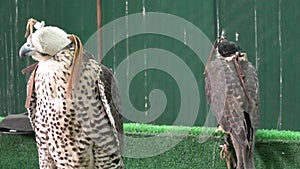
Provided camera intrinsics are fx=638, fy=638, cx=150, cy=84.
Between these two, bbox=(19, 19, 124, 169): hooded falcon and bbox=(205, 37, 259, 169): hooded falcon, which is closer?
bbox=(19, 19, 124, 169): hooded falcon

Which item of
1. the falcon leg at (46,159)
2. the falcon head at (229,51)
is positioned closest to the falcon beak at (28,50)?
the falcon leg at (46,159)

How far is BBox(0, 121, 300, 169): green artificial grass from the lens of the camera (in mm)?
2818

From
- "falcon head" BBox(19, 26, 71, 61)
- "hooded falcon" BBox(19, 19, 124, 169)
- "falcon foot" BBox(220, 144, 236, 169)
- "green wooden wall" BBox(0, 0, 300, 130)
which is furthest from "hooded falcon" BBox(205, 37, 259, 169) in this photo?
"green wooden wall" BBox(0, 0, 300, 130)

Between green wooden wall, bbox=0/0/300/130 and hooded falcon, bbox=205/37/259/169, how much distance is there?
1485 mm

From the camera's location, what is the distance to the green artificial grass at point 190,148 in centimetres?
282

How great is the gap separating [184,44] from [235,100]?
195 cm

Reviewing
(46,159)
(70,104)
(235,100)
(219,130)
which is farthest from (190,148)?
(70,104)

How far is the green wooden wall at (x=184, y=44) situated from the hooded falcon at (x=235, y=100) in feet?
4.87

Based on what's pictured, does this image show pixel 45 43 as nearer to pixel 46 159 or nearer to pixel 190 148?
pixel 46 159

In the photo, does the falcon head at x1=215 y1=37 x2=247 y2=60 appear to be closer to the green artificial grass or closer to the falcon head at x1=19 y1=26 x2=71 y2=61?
the green artificial grass

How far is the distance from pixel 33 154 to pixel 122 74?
5.79ft

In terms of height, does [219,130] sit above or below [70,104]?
below

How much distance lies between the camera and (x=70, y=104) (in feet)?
6.53

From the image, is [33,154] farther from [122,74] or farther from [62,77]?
[122,74]
